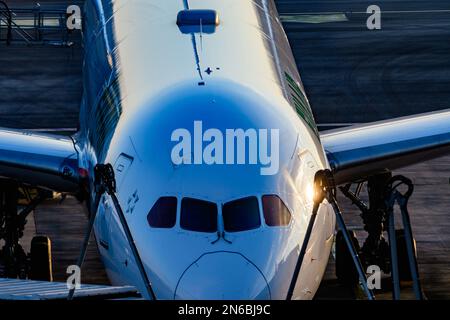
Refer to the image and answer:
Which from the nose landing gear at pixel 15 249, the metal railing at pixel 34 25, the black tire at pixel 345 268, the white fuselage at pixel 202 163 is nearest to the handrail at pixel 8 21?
the metal railing at pixel 34 25

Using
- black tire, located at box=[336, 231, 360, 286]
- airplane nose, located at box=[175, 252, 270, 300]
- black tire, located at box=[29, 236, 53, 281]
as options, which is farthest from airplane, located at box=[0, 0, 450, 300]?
black tire, located at box=[29, 236, 53, 281]

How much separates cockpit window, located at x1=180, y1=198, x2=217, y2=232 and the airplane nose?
74 centimetres

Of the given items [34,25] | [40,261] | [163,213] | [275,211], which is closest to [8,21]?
[34,25]

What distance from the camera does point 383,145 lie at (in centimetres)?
2744

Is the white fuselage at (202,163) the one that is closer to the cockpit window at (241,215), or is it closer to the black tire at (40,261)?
the cockpit window at (241,215)

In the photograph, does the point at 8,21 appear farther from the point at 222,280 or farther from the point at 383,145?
the point at 222,280

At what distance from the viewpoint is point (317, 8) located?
59.8m

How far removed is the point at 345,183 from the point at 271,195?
731 centimetres

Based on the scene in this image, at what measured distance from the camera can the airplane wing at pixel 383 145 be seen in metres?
27.0

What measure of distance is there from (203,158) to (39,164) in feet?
23.5

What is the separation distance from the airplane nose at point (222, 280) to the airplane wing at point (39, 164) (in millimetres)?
8142

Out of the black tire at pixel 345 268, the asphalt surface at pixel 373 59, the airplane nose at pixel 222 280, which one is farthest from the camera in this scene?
the asphalt surface at pixel 373 59
